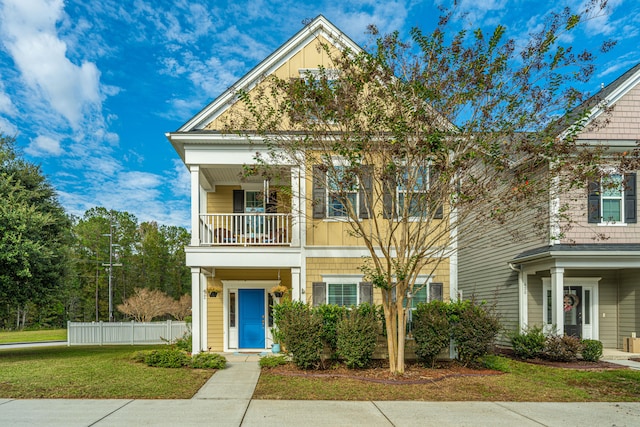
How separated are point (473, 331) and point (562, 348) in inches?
135

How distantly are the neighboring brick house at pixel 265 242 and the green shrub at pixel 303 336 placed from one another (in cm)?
164

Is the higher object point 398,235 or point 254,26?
point 254,26

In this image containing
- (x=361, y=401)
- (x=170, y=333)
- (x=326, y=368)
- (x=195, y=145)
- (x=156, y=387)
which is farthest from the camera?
(x=170, y=333)

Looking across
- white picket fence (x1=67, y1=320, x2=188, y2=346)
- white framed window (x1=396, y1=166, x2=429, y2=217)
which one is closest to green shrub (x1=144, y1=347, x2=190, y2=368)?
white framed window (x1=396, y1=166, x2=429, y2=217)

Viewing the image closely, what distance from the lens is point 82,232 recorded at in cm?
4028

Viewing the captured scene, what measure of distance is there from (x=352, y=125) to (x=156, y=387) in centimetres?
693

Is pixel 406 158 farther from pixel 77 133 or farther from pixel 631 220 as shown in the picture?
pixel 77 133

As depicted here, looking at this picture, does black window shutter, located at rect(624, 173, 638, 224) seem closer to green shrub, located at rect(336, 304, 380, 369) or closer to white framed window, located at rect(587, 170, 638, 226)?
white framed window, located at rect(587, 170, 638, 226)

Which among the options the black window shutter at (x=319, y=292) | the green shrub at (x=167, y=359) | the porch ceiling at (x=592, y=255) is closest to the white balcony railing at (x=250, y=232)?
the black window shutter at (x=319, y=292)

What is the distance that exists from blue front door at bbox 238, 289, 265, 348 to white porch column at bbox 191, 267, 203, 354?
1866 mm

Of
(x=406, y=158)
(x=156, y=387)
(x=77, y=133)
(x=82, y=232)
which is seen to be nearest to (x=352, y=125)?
(x=406, y=158)

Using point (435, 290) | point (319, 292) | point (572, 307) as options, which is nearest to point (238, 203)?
point (319, 292)

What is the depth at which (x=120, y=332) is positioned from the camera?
852 inches

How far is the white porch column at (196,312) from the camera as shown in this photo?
38.9ft
